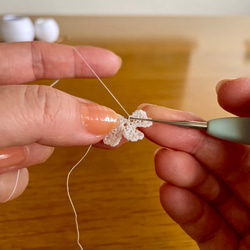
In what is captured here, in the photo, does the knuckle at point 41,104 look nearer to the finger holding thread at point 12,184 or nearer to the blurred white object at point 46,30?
the finger holding thread at point 12,184

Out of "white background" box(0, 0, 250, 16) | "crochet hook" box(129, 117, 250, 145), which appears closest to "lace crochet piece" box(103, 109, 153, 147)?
"crochet hook" box(129, 117, 250, 145)

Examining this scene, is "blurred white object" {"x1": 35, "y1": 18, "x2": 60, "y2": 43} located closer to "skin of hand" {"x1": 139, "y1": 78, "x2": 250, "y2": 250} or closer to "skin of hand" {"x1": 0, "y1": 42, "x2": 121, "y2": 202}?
"skin of hand" {"x1": 0, "y1": 42, "x2": 121, "y2": 202}

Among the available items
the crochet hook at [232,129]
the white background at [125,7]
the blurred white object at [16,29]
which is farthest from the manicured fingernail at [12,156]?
the white background at [125,7]

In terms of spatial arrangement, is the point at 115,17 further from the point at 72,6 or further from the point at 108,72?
the point at 108,72

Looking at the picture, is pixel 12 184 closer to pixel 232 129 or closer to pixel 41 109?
pixel 41 109

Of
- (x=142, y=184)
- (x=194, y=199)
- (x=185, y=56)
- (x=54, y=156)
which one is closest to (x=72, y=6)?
(x=185, y=56)

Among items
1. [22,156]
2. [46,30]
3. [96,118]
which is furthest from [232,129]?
A: [46,30]
